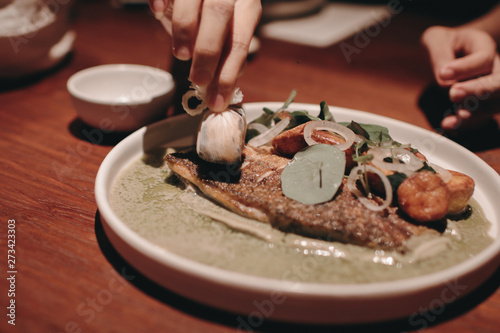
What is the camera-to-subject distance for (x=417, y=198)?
4.54 feet

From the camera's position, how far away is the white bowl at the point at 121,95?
1981 millimetres

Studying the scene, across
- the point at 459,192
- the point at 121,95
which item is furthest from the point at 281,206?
the point at 121,95

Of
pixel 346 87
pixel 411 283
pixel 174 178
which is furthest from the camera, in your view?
pixel 346 87

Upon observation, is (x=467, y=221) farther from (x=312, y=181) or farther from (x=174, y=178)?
(x=174, y=178)

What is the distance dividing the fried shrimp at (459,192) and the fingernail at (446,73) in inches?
39.1

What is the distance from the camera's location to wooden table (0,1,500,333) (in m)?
1.09

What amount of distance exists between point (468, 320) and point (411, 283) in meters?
0.29

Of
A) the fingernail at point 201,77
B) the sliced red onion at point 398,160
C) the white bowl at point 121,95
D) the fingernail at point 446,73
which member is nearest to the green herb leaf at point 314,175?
the sliced red onion at point 398,160

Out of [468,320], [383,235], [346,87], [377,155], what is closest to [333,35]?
[346,87]
